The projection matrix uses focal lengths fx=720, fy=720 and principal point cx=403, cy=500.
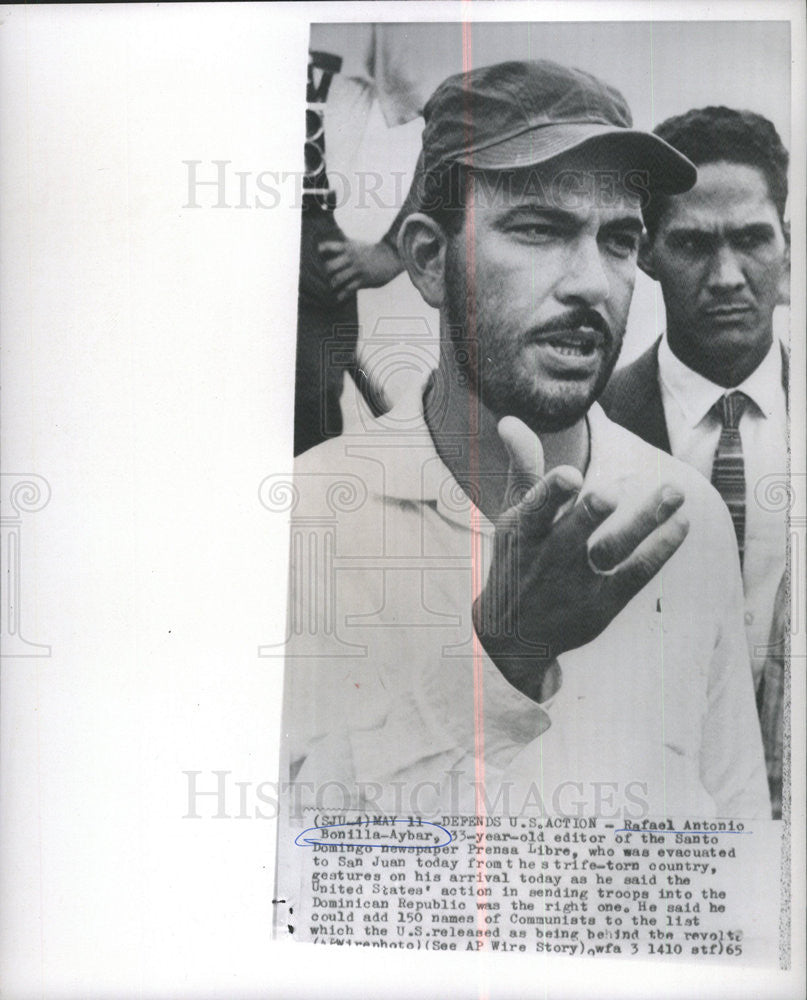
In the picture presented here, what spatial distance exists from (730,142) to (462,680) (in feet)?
2.98

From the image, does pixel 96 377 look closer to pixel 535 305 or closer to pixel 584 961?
pixel 535 305

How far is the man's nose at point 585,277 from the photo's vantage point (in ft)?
3.59

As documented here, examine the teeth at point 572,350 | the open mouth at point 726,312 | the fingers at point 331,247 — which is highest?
the fingers at point 331,247

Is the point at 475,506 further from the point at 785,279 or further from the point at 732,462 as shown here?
the point at 785,279

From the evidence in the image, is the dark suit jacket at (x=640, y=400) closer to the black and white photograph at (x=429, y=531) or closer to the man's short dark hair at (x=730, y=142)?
the black and white photograph at (x=429, y=531)

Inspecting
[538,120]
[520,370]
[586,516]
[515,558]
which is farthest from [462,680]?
[538,120]

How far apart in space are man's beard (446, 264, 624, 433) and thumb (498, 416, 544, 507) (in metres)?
0.01

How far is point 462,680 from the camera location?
1082mm

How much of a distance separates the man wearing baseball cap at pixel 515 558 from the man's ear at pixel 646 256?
0.02m

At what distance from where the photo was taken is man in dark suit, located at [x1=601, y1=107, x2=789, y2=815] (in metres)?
1.09

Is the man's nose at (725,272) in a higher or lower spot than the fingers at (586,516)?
higher

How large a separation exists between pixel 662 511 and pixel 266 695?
662mm

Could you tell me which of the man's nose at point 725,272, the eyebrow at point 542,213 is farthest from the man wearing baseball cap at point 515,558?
the man's nose at point 725,272

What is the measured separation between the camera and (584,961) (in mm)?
1077
